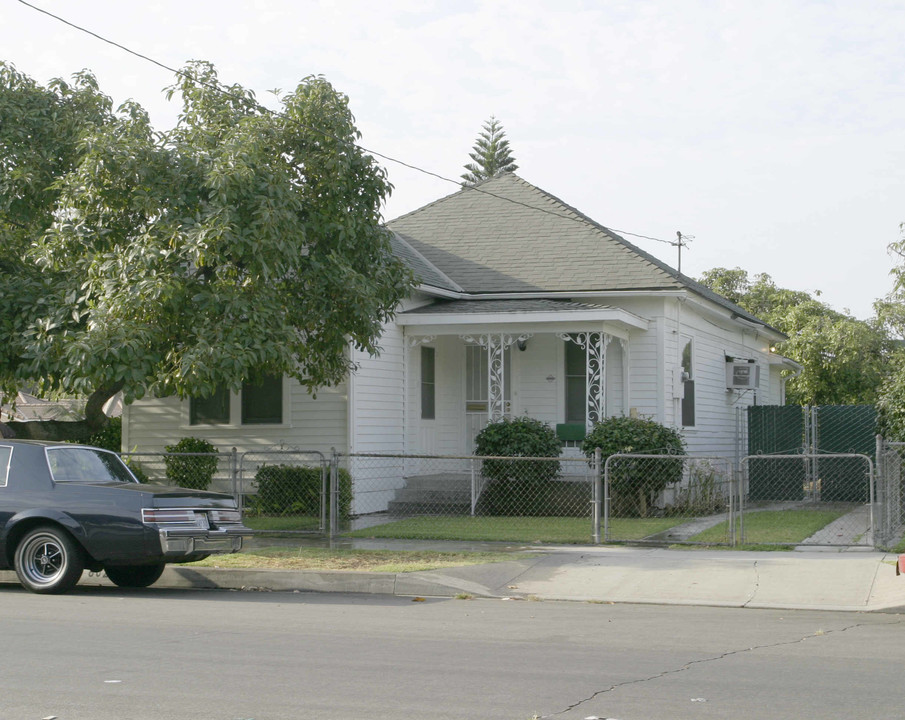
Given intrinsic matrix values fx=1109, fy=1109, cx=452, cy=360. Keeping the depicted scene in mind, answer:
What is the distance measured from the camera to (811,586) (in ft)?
37.9

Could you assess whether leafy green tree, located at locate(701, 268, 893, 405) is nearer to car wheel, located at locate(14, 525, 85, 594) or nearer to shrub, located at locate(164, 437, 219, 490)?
shrub, located at locate(164, 437, 219, 490)

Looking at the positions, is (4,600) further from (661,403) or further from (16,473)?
(661,403)

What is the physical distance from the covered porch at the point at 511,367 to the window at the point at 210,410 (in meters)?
3.32

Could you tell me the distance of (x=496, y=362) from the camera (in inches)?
815

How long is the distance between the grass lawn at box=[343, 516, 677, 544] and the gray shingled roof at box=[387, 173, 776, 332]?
4972 millimetres

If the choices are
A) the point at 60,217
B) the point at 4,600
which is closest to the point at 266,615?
the point at 4,600

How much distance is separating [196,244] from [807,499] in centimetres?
1479

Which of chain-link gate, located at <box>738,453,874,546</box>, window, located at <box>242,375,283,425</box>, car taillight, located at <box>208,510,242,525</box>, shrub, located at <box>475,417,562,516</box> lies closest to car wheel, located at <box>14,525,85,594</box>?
car taillight, located at <box>208,510,242,525</box>

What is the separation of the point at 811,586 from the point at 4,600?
8.11 m

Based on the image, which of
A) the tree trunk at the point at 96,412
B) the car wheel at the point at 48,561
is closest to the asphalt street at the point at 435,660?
the car wheel at the point at 48,561

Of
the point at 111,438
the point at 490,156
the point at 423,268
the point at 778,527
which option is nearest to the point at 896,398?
the point at 778,527

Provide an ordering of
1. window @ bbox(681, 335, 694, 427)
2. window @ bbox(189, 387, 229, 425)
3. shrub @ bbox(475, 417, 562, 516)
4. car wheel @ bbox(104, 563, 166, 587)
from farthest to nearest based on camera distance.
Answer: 1. window @ bbox(681, 335, 694, 427)
2. window @ bbox(189, 387, 229, 425)
3. shrub @ bbox(475, 417, 562, 516)
4. car wheel @ bbox(104, 563, 166, 587)

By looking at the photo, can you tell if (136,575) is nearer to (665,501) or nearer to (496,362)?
(496,362)

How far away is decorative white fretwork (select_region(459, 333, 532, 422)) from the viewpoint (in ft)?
64.3
